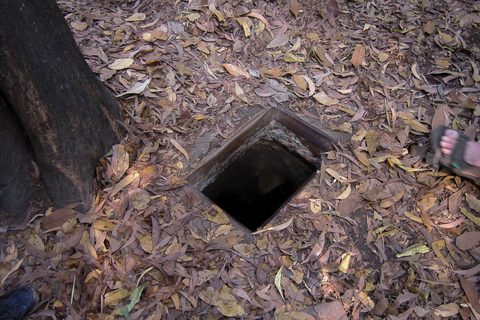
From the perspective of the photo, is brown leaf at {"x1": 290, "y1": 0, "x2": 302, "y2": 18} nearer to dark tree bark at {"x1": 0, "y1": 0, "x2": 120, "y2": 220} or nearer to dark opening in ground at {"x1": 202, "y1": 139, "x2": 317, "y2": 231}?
dark opening in ground at {"x1": 202, "y1": 139, "x2": 317, "y2": 231}

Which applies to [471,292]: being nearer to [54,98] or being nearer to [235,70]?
[235,70]

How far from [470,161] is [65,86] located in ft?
9.09

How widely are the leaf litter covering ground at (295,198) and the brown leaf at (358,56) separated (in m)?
0.01

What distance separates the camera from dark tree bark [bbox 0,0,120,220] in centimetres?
153

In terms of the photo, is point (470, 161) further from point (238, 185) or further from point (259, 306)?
point (238, 185)

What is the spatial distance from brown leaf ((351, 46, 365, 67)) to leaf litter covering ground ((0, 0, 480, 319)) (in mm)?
12

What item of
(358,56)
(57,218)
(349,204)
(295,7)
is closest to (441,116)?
(358,56)

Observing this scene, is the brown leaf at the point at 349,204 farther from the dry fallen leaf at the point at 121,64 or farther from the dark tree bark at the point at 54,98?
the dry fallen leaf at the point at 121,64

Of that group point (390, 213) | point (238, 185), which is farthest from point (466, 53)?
point (238, 185)

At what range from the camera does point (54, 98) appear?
173 cm

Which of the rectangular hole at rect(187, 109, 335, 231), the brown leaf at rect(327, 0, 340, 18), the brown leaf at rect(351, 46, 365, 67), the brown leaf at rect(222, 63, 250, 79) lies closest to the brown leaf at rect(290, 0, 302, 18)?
the brown leaf at rect(327, 0, 340, 18)

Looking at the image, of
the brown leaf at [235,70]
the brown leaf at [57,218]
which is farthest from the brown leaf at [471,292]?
the brown leaf at [57,218]

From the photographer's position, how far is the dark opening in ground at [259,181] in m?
2.92

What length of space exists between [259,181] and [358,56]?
1.66m
